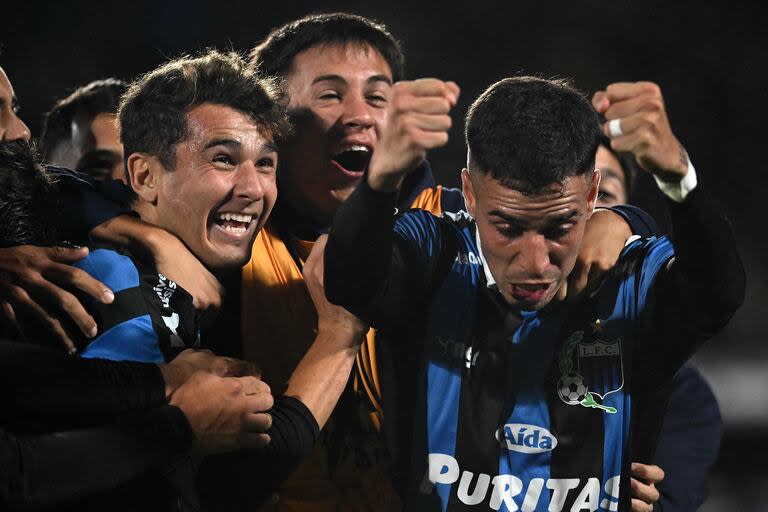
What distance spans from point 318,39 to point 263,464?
774 mm

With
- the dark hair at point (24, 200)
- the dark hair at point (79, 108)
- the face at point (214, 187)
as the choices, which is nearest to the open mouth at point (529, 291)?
the face at point (214, 187)

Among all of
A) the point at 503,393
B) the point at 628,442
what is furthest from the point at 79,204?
the point at 628,442

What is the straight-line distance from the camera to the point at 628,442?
1.36 m

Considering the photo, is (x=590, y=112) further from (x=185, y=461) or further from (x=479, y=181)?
(x=185, y=461)

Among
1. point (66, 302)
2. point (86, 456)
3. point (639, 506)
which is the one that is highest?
point (66, 302)

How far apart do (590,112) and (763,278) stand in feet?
8.26

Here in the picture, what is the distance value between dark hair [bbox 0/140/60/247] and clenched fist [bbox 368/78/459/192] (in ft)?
1.71

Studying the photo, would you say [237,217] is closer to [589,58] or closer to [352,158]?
[352,158]

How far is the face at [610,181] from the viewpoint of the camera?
6.02 feet

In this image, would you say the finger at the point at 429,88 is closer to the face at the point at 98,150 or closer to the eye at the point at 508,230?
the eye at the point at 508,230

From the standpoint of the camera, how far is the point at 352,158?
1628 mm

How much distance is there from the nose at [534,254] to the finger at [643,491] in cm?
39

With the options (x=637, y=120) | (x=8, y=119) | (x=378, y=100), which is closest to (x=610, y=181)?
(x=378, y=100)

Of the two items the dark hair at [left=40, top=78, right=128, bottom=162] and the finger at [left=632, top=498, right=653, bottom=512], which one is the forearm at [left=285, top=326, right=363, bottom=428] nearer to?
the finger at [left=632, top=498, right=653, bottom=512]
